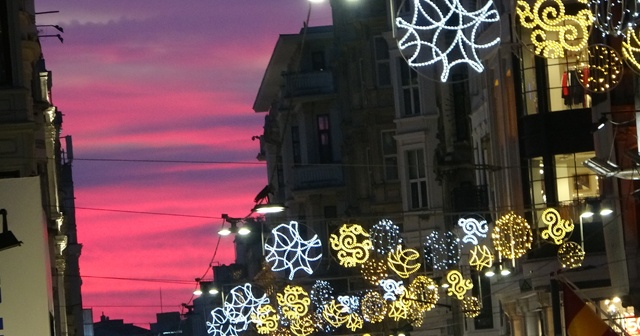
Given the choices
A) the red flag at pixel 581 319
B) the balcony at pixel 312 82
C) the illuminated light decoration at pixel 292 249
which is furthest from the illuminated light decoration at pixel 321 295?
the red flag at pixel 581 319

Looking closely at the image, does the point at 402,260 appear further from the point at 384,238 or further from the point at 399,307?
the point at 399,307

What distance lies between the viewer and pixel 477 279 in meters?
52.0

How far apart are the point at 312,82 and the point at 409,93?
2110cm

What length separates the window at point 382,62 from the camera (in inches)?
2524

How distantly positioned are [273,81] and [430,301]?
5075 cm

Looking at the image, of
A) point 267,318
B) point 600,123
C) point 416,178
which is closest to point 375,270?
point 600,123

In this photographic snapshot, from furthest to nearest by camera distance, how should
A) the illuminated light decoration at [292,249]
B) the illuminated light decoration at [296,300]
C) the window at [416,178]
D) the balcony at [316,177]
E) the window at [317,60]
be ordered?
the window at [317,60] → the balcony at [316,177] → the window at [416,178] → the illuminated light decoration at [296,300] → the illuminated light decoration at [292,249]

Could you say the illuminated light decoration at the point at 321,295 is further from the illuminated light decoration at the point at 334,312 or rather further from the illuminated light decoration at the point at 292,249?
the illuminated light decoration at the point at 292,249

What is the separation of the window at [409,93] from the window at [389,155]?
19.0ft

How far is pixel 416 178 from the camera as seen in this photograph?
57719 mm

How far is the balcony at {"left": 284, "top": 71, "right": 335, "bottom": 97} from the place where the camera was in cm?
7838

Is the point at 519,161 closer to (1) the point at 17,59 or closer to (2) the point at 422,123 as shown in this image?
(1) the point at 17,59

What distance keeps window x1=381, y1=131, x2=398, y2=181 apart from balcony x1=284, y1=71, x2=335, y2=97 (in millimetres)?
12878

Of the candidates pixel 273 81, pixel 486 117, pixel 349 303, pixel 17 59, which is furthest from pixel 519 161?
pixel 273 81
